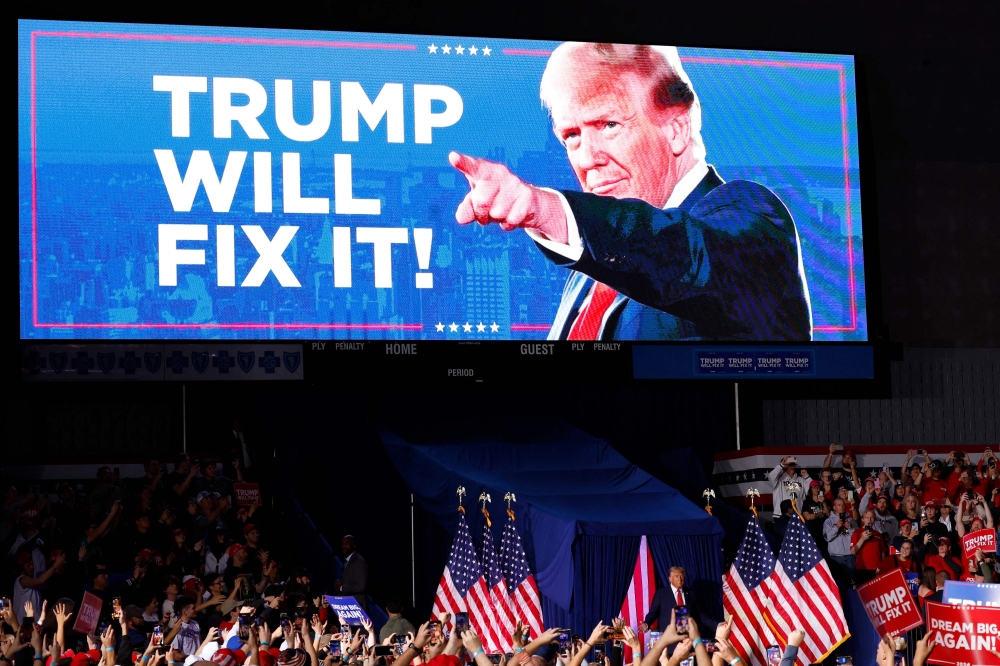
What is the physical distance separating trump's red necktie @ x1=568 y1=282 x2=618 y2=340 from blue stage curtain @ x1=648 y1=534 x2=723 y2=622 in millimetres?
3738

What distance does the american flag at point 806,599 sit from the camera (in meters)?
15.4

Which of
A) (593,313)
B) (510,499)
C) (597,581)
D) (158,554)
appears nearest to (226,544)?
(158,554)

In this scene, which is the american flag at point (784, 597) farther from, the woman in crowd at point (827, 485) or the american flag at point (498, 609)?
the woman in crowd at point (827, 485)

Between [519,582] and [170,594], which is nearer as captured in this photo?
[170,594]

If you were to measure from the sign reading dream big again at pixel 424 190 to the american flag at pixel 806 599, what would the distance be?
176 inches

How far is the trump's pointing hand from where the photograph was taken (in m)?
19.7

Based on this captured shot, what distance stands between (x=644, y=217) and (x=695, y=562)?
5.18 metres

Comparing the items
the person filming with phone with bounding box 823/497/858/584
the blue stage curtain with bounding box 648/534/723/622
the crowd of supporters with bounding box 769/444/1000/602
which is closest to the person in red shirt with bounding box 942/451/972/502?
the crowd of supporters with bounding box 769/444/1000/602

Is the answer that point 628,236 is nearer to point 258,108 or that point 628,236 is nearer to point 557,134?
point 557,134

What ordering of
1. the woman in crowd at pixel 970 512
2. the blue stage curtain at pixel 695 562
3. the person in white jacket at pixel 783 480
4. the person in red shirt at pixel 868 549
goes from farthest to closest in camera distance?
the person in white jacket at pixel 783 480 < the woman in crowd at pixel 970 512 < the person in red shirt at pixel 868 549 < the blue stage curtain at pixel 695 562

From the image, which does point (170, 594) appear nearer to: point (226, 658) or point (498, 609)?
point (498, 609)

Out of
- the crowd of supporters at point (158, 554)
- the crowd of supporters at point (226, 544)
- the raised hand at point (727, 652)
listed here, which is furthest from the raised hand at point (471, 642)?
the crowd of supporters at point (158, 554)

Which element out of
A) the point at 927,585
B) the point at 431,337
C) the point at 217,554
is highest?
the point at 431,337

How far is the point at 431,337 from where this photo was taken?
19344mm
